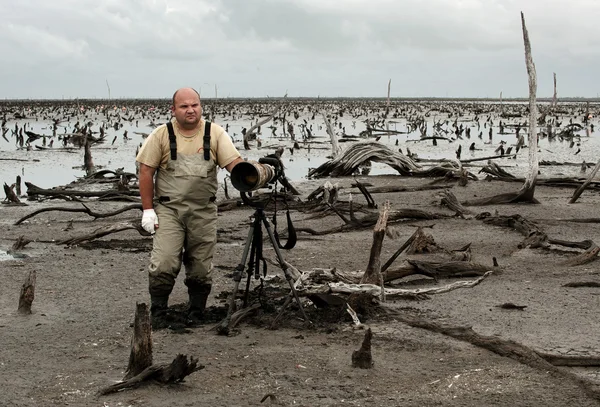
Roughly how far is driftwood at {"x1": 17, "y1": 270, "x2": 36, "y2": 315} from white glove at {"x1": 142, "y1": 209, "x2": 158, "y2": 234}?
4.44ft

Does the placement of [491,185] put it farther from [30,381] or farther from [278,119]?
[278,119]

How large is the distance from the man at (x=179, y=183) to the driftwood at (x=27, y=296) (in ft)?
3.87

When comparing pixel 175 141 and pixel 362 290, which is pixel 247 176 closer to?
pixel 175 141

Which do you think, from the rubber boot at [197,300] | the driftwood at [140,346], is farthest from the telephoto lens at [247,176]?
the driftwood at [140,346]

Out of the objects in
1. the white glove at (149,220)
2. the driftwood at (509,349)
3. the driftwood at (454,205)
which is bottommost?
the driftwood at (509,349)

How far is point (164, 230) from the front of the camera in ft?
18.9

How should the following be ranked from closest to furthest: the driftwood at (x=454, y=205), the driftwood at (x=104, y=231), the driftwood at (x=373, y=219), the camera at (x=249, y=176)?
the camera at (x=249, y=176)
the driftwood at (x=104, y=231)
the driftwood at (x=373, y=219)
the driftwood at (x=454, y=205)

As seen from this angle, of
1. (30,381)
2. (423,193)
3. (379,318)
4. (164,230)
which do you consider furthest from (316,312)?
(423,193)

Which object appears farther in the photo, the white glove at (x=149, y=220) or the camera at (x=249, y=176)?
the white glove at (x=149, y=220)

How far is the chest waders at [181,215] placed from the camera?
5719 millimetres

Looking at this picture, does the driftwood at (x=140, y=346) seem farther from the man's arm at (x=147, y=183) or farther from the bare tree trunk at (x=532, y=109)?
the bare tree trunk at (x=532, y=109)

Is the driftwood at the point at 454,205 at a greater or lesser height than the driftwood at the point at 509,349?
greater

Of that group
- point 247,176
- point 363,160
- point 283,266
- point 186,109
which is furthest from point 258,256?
point 363,160

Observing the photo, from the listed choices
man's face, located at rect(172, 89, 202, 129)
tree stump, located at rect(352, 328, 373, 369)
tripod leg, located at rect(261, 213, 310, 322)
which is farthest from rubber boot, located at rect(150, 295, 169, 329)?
tree stump, located at rect(352, 328, 373, 369)
